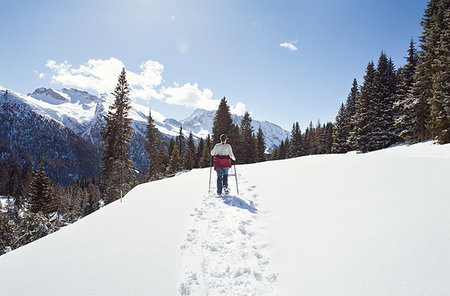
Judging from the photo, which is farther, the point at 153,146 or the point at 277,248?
the point at 153,146

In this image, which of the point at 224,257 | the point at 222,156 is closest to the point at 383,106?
the point at 222,156

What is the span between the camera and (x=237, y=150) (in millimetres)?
38031

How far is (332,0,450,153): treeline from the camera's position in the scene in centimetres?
1569

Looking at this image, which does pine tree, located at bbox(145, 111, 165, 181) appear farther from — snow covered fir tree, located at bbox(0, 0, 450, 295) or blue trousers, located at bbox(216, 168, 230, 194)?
blue trousers, located at bbox(216, 168, 230, 194)

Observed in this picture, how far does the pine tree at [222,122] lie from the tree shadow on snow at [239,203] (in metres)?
29.8

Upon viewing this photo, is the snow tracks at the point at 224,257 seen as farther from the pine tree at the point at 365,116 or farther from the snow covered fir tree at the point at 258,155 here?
the pine tree at the point at 365,116

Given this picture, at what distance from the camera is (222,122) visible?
37750mm

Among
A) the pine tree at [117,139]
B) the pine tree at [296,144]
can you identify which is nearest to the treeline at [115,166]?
the pine tree at [117,139]

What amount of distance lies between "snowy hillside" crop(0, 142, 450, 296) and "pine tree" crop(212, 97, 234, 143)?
103 feet

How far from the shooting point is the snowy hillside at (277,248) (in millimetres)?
2730

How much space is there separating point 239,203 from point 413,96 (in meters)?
23.7

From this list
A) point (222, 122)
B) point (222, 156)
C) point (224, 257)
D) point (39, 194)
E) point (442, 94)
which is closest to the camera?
Answer: point (224, 257)

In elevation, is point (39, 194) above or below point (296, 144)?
below

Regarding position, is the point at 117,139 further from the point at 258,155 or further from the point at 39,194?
the point at 258,155
